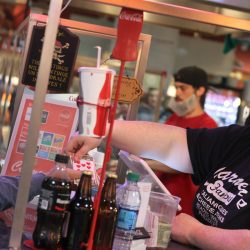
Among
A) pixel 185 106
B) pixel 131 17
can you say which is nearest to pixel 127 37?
pixel 131 17

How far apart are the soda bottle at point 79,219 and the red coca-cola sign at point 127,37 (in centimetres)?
39

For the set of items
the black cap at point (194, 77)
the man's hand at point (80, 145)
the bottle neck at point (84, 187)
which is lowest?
the bottle neck at point (84, 187)

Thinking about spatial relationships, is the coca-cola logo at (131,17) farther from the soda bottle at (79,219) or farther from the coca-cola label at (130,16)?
the soda bottle at (79,219)

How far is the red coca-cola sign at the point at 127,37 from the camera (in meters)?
1.46

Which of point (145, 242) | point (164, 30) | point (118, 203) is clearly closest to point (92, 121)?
point (118, 203)

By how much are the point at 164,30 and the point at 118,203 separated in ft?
28.0

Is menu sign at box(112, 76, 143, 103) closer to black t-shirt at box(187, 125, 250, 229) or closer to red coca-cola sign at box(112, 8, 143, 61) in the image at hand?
black t-shirt at box(187, 125, 250, 229)

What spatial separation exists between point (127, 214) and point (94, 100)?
412mm

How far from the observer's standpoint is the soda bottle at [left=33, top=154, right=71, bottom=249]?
1.50 metres

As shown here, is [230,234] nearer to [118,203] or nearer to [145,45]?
[118,203]

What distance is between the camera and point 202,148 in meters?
2.33

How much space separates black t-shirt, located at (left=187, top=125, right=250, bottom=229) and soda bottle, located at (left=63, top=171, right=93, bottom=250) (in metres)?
0.68

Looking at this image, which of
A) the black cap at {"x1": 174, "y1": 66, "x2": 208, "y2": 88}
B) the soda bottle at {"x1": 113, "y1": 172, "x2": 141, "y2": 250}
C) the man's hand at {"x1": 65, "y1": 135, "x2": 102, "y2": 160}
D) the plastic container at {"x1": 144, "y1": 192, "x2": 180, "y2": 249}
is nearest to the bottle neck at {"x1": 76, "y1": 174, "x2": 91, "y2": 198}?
the soda bottle at {"x1": 113, "y1": 172, "x2": 141, "y2": 250}

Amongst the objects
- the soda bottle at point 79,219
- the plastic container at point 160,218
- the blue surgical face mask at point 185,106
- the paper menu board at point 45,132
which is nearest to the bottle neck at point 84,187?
the soda bottle at point 79,219
